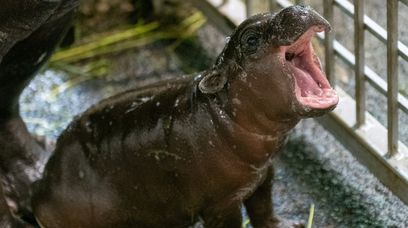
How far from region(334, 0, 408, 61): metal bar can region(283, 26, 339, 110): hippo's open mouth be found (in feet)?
0.99

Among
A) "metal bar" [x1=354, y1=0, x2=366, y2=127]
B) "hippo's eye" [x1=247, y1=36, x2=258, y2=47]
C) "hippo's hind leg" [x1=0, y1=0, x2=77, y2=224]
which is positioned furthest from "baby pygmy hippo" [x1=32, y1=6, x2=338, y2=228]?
"metal bar" [x1=354, y1=0, x2=366, y2=127]

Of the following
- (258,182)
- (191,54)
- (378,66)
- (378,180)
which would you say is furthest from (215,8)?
(258,182)

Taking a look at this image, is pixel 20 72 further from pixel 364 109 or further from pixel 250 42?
pixel 364 109

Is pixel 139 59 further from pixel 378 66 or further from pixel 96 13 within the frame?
pixel 378 66

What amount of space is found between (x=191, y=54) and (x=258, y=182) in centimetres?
99

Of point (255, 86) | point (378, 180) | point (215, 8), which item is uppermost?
point (255, 86)

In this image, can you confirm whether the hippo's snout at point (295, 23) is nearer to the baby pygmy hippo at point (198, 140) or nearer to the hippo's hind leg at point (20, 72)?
the baby pygmy hippo at point (198, 140)

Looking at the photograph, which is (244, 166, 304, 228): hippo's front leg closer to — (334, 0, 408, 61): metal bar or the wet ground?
the wet ground

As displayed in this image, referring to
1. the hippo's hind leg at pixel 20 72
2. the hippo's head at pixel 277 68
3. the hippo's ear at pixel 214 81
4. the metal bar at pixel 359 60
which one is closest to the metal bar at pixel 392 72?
the metal bar at pixel 359 60

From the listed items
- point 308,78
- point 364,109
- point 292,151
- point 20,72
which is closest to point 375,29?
point 364,109

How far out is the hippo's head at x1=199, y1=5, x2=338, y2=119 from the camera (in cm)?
158

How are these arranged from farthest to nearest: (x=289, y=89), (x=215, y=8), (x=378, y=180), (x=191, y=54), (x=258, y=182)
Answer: (x=191, y=54), (x=215, y=8), (x=378, y=180), (x=258, y=182), (x=289, y=89)

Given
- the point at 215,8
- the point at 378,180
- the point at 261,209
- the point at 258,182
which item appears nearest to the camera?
the point at 258,182

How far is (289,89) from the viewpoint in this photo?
1.62 metres
